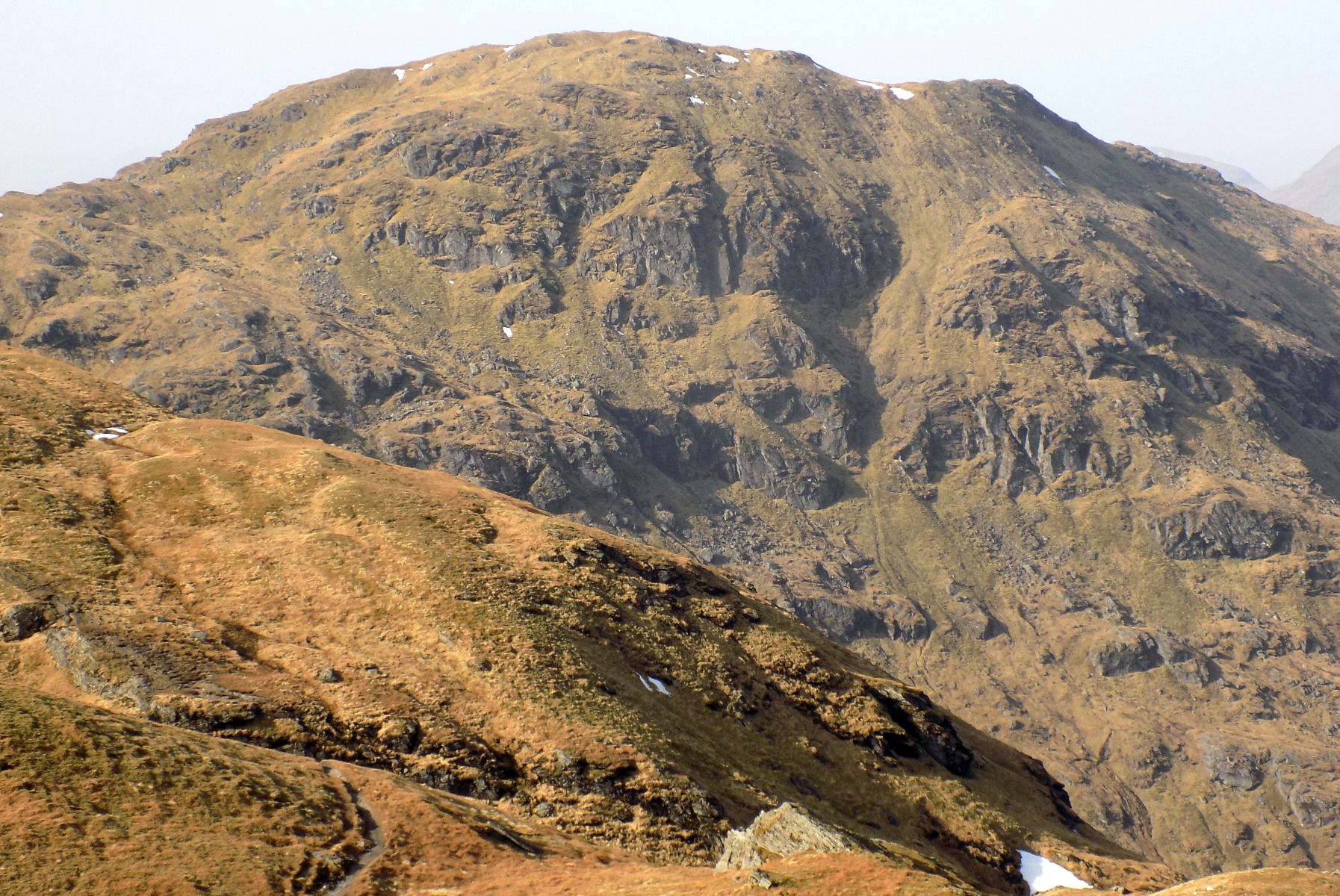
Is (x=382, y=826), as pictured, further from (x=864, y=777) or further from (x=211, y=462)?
(x=211, y=462)

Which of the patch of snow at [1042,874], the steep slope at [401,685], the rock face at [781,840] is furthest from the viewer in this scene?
the patch of snow at [1042,874]

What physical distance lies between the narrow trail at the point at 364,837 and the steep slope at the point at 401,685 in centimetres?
17

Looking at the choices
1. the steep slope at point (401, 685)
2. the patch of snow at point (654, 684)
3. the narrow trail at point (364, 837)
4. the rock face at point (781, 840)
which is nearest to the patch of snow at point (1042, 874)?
the steep slope at point (401, 685)

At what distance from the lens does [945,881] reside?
120 ft

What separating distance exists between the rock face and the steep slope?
8.62 feet

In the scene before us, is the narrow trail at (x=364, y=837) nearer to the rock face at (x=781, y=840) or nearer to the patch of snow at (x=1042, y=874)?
the rock face at (x=781, y=840)

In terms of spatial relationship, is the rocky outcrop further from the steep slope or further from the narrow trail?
the narrow trail

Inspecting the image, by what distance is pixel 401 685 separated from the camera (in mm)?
58219

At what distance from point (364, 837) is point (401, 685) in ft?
56.1

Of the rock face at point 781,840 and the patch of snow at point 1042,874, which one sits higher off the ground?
the rock face at point 781,840

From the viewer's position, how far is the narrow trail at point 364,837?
125ft

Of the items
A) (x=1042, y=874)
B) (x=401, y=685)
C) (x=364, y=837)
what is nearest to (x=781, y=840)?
(x=364, y=837)

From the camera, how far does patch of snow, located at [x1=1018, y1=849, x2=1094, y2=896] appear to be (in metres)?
69.4

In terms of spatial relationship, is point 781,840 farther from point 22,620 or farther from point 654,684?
point 22,620
